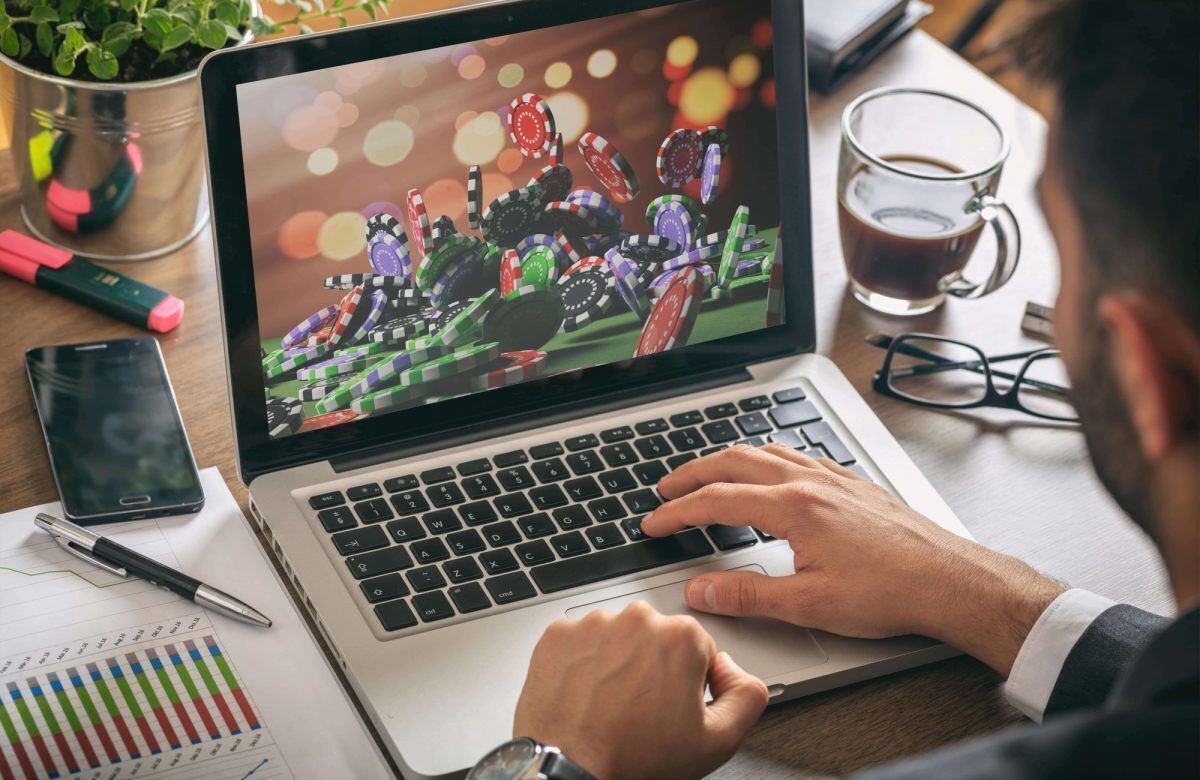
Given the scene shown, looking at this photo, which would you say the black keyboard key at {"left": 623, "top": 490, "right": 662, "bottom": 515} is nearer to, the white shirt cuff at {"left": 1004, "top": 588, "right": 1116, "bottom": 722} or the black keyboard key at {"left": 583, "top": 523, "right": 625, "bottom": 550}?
the black keyboard key at {"left": 583, "top": 523, "right": 625, "bottom": 550}

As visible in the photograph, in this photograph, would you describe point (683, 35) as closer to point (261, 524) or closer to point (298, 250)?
point (298, 250)

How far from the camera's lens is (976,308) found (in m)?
1.33

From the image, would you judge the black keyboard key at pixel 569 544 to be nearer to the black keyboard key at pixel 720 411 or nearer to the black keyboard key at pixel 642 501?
the black keyboard key at pixel 642 501

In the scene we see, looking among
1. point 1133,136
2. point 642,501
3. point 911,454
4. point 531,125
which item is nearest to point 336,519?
point 642,501

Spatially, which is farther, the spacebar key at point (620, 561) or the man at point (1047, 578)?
the spacebar key at point (620, 561)

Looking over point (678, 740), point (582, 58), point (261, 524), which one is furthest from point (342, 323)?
point (678, 740)

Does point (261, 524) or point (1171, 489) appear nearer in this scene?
point (1171, 489)

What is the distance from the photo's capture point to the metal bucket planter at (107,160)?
112cm

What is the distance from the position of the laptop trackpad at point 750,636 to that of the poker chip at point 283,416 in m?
0.27

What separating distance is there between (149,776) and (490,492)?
0.33 m

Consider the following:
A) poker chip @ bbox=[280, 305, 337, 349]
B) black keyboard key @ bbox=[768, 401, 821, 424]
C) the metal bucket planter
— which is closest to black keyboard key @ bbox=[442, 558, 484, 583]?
poker chip @ bbox=[280, 305, 337, 349]

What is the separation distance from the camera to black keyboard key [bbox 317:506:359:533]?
98cm

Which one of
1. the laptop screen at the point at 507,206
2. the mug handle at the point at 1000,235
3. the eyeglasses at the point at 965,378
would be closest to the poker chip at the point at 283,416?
the laptop screen at the point at 507,206

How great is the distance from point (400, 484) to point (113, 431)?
0.25 metres
